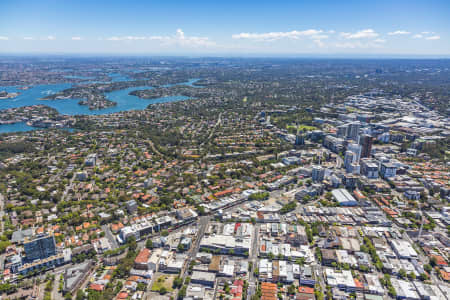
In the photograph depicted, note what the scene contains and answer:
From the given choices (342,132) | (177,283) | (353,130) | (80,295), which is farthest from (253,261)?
(342,132)

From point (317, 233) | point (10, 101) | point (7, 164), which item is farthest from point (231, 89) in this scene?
point (317, 233)

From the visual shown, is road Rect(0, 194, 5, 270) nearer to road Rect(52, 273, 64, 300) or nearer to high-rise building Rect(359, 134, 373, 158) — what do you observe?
road Rect(52, 273, 64, 300)

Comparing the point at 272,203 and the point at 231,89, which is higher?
the point at 231,89

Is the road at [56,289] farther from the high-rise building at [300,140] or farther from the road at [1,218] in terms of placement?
the high-rise building at [300,140]

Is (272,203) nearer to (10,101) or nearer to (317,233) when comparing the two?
(317,233)

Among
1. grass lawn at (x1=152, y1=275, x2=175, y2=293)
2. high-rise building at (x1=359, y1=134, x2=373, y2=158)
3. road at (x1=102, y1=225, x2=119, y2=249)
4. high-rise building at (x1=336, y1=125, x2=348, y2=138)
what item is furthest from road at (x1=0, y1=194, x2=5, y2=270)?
high-rise building at (x1=336, y1=125, x2=348, y2=138)

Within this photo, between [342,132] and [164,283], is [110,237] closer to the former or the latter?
[164,283]
